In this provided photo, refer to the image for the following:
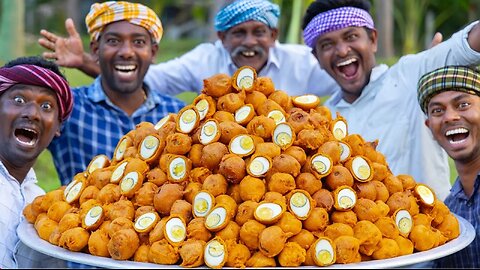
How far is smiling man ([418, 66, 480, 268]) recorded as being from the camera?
3.22m

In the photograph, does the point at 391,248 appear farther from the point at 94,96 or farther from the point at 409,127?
the point at 94,96

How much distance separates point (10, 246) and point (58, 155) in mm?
1243

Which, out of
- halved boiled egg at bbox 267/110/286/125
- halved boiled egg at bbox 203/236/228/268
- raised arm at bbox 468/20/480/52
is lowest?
halved boiled egg at bbox 203/236/228/268

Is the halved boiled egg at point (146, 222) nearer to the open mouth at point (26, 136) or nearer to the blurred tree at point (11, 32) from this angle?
the open mouth at point (26, 136)

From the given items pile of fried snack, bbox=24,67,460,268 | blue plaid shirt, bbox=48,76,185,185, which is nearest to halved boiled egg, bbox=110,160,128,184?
pile of fried snack, bbox=24,67,460,268

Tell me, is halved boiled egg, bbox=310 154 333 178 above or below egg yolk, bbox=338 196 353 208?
above

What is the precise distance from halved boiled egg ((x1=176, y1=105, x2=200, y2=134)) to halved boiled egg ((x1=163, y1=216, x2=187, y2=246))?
16.8 inches

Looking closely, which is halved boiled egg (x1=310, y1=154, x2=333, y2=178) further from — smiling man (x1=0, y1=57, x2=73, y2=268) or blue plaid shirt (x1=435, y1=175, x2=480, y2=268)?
smiling man (x1=0, y1=57, x2=73, y2=268)

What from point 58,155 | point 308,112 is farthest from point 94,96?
point 308,112

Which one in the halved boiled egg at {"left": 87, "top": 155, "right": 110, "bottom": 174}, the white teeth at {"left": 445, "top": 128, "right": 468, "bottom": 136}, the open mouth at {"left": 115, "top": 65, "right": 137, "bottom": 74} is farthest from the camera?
the open mouth at {"left": 115, "top": 65, "right": 137, "bottom": 74}

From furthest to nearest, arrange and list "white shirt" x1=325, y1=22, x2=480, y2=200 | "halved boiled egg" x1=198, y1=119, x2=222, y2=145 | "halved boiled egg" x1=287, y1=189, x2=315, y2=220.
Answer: "white shirt" x1=325, y1=22, x2=480, y2=200, "halved boiled egg" x1=198, y1=119, x2=222, y2=145, "halved boiled egg" x1=287, y1=189, x2=315, y2=220

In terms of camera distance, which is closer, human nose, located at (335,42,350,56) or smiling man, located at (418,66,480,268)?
smiling man, located at (418,66,480,268)

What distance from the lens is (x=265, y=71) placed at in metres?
4.89

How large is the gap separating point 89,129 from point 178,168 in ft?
5.33
